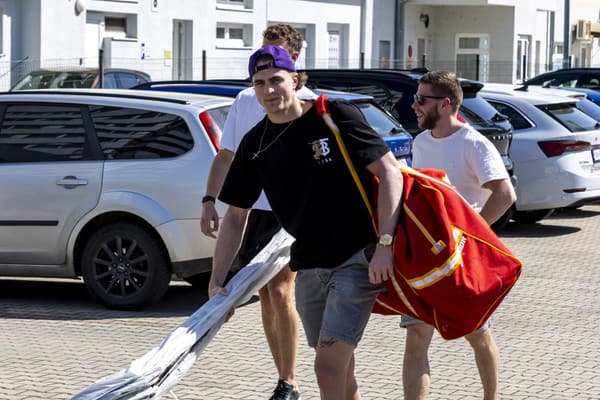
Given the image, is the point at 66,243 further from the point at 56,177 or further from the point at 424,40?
the point at 424,40

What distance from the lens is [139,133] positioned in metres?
9.14

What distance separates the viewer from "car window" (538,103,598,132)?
1423cm

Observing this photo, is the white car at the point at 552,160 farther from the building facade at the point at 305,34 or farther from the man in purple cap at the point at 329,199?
the building facade at the point at 305,34

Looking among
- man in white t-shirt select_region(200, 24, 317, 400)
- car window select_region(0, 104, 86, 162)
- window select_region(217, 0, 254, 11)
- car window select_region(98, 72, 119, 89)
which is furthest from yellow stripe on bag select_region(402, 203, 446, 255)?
window select_region(217, 0, 254, 11)

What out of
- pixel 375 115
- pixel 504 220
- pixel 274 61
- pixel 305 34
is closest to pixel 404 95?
pixel 504 220

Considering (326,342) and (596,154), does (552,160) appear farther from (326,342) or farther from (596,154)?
(326,342)

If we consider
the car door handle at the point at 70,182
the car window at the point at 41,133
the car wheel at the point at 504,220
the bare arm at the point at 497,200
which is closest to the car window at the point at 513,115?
the car wheel at the point at 504,220

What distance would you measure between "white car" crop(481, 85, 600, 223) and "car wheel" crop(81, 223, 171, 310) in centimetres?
598

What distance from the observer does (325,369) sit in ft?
16.6

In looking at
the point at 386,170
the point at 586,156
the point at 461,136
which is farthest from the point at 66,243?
the point at 586,156

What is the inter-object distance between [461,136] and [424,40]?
3739 centimetres

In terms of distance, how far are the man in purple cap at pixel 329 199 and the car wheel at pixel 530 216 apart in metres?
9.63

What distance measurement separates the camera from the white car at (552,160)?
13773 mm

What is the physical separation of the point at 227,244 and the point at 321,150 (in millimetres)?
775
